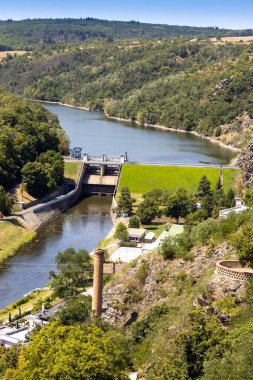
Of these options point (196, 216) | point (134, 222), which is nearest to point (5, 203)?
point (134, 222)

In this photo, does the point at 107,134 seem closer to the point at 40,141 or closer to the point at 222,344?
the point at 40,141

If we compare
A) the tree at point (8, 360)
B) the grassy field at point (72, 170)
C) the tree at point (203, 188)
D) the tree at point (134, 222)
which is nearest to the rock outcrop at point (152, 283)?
the tree at point (8, 360)

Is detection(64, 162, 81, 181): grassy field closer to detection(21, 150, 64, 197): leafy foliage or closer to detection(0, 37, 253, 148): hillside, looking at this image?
detection(21, 150, 64, 197): leafy foliage

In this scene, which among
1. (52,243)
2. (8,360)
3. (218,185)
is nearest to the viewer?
(8,360)

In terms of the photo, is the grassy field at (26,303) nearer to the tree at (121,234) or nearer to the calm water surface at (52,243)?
the calm water surface at (52,243)

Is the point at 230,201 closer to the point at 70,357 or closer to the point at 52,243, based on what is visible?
the point at 52,243

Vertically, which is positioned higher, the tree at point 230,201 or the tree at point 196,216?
the tree at point 230,201

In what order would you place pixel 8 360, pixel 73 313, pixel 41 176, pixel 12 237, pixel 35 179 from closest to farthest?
1. pixel 8 360
2. pixel 73 313
3. pixel 12 237
4. pixel 35 179
5. pixel 41 176
